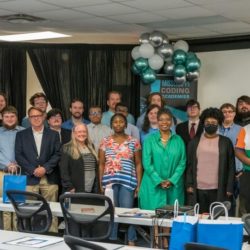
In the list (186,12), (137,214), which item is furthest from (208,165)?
(186,12)

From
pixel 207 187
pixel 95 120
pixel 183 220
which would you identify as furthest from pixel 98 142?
pixel 183 220

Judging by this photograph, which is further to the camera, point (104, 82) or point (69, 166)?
point (104, 82)

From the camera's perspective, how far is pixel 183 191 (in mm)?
5414

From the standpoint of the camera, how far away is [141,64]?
24.7 feet

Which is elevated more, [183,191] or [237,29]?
[237,29]

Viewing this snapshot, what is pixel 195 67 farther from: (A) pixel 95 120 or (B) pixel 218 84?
(A) pixel 95 120

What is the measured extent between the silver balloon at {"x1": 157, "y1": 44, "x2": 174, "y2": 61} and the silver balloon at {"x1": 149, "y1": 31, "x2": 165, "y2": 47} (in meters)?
0.07

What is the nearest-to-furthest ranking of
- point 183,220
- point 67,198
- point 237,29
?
point 183,220 → point 67,198 → point 237,29

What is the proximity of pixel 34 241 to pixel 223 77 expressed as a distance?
18.2 ft

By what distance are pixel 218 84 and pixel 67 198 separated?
4.77m

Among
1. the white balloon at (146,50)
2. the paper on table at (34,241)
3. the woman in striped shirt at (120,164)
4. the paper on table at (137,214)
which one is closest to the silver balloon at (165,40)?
the white balloon at (146,50)

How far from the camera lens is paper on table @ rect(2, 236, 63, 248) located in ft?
10.0

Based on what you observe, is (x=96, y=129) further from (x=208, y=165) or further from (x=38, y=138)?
(x=208, y=165)

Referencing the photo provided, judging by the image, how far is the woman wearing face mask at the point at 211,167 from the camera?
17.0ft
